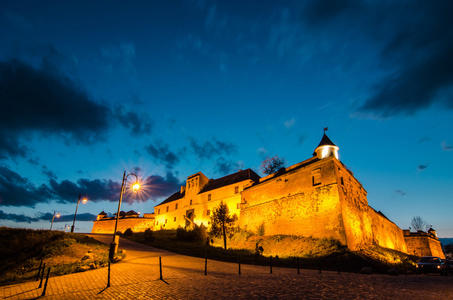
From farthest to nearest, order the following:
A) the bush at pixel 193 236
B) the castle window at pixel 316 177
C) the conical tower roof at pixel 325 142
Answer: the bush at pixel 193 236 → the conical tower roof at pixel 325 142 → the castle window at pixel 316 177

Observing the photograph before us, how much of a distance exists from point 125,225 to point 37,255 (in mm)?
42506

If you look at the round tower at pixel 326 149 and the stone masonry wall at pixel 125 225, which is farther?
the stone masonry wall at pixel 125 225

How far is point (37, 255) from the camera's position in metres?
14.6

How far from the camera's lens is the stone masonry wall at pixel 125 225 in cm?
5362

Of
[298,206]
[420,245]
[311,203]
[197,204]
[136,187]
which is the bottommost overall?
[420,245]

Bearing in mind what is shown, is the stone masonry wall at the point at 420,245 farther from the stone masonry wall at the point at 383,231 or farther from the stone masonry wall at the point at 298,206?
the stone masonry wall at the point at 298,206

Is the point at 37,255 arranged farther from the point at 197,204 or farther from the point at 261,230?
the point at 197,204

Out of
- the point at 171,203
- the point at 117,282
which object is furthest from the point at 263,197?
the point at 171,203

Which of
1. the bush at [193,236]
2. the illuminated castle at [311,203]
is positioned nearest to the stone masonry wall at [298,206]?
the illuminated castle at [311,203]

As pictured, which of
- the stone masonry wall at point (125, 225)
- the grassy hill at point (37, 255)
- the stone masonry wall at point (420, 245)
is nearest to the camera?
the grassy hill at point (37, 255)

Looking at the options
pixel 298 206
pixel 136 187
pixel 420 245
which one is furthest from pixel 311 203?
pixel 420 245

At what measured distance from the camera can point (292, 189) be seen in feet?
93.8

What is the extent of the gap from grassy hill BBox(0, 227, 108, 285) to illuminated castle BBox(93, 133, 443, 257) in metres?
21.0

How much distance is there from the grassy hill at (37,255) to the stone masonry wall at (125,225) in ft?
126
